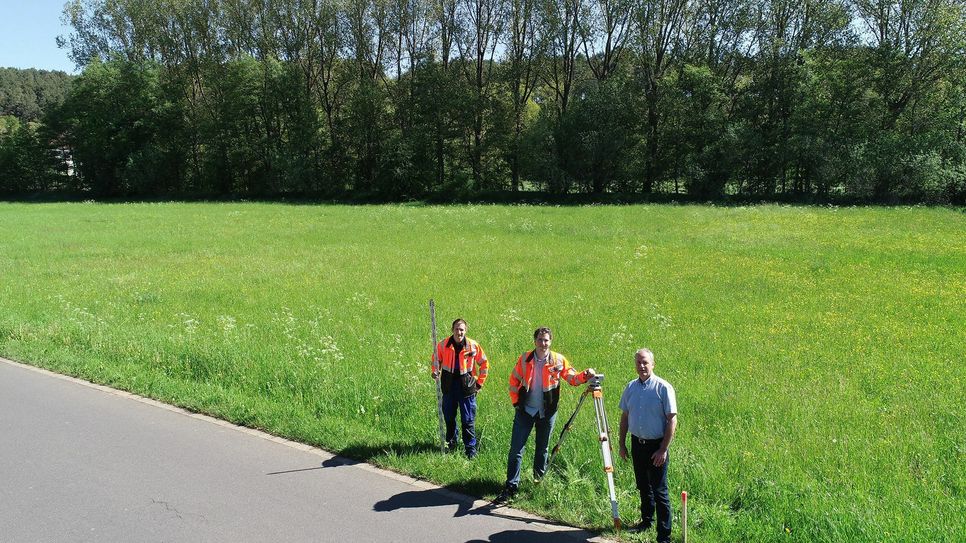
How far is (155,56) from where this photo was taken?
65.9 m

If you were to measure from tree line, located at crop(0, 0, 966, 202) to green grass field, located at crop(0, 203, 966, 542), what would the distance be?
21741 mm

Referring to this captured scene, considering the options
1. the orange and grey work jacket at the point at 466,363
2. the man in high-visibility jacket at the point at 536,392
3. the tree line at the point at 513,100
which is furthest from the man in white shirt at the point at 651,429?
the tree line at the point at 513,100

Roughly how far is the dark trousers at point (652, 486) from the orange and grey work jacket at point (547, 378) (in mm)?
964

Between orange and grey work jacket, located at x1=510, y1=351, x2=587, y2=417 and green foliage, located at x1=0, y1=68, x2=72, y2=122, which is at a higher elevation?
green foliage, located at x1=0, y1=68, x2=72, y2=122

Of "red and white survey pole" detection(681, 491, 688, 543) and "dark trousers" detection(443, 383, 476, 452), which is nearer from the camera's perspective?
"red and white survey pole" detection(681, 491, 688, 543)

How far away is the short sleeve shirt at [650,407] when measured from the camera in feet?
17.7

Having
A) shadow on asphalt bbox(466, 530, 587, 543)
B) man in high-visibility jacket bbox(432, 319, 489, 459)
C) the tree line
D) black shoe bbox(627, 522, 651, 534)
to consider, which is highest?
the tree line

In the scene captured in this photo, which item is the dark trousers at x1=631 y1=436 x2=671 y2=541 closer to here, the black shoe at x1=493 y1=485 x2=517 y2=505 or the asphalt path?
the asphalt path

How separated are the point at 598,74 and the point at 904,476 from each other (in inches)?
2219

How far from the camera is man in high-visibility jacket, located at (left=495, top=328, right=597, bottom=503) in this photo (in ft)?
20.2

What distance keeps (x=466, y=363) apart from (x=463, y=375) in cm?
15

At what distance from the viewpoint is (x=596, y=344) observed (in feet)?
36.8

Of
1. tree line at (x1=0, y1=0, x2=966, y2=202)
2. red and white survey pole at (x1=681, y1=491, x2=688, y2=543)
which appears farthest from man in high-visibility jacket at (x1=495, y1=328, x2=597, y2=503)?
tree line at (x1=0, y1=0, x2=966, y2=202)

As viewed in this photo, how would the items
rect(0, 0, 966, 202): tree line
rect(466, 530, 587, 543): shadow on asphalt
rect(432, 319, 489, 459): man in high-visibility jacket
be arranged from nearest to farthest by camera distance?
rect(466, 530, 587, 543): shadow on asphalt < rect(432, 319, 489, 459): man in high-visibility jacket < rect(0, 0, 966, 202): tree line
